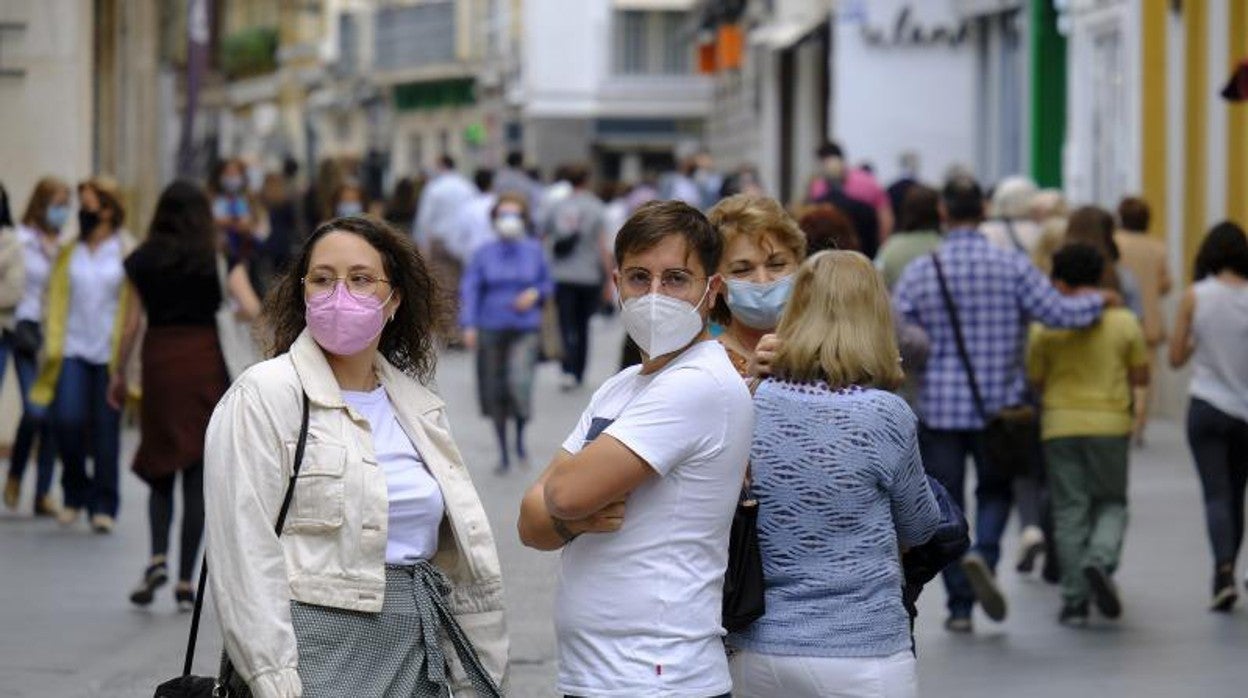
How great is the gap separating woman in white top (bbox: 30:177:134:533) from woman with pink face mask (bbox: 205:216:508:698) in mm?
9060

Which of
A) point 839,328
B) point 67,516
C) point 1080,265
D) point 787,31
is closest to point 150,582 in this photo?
point 67,516

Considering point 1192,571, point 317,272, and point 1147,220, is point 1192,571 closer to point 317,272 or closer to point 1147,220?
point 1147,220

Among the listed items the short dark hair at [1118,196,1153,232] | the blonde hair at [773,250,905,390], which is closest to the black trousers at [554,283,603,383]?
the short dark hair at [1118,196,1153,232]

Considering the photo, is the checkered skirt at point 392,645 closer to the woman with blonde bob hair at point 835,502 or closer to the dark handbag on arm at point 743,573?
the dark handbag on arm at point 743,573

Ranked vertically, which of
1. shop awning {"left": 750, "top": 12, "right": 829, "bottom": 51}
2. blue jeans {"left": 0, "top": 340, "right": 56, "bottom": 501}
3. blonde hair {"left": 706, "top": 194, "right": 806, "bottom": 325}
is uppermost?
shop awning {"left": 750, "top": 12, "right": 829, "bottom": 51}

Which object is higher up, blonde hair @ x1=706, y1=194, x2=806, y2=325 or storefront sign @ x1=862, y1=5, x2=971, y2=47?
storefront sign @ x1=862, y1=5, x2=971, y2=47

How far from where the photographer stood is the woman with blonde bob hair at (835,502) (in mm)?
6051

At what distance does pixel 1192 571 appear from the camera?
45.9 ft

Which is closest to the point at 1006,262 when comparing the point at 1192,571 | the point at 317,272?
the point at 1192,571

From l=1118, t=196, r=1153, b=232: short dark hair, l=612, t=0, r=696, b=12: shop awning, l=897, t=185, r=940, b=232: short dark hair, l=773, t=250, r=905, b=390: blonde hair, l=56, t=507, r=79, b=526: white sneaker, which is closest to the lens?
l=773, t=250, r=905, b=390: blonde hair

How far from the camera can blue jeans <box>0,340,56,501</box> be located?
15555 mm

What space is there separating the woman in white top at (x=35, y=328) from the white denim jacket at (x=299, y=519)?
32.3 feet

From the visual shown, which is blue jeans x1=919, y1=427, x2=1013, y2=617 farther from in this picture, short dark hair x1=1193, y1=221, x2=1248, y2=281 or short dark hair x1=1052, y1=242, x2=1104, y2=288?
short dark hair x1=1193, y1=221, x2=1248, y2=281

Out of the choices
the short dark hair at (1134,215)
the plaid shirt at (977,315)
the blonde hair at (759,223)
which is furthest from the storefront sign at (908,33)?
the blonde hair at (759,223)
